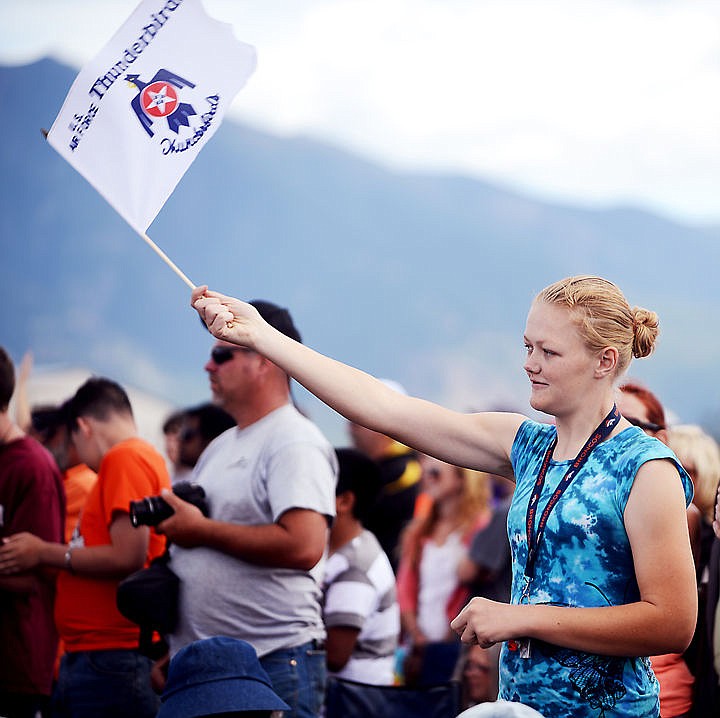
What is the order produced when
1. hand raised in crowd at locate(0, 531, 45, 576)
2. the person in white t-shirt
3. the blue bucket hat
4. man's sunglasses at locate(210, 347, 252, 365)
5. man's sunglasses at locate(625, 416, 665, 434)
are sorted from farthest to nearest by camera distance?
the person in white t-shirt, hand raised in crowd at locate(0, 531, 45, 576), man's sunglasses at locate(210, 347, 252, 365), man's sunglasses at locate(625, 416, 665, 434), the blue bucket hat

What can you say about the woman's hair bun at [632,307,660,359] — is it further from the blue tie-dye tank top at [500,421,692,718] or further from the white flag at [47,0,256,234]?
the white flag at [47,0,256,234]

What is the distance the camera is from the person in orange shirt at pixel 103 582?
135 inches

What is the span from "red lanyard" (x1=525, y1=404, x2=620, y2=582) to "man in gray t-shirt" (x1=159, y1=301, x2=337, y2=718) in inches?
48.9

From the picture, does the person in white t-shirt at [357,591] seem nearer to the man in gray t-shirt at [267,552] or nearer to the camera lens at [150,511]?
the man in gray t-shirt at [267,552]

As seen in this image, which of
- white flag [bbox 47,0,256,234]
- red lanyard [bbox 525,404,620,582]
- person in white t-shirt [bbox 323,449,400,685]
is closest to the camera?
red lanyard [bbox 525,404,620,582]

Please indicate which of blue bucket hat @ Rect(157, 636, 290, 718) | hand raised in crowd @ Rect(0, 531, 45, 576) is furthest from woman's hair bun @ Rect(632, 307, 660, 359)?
hand raised in crowd @ Rect(0, 531, 45, 576)

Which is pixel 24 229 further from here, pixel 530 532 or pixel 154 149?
pixel 530 532

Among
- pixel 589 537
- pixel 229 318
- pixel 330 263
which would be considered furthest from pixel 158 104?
pixel 330 263

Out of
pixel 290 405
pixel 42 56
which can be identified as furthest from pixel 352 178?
pixel 290 405

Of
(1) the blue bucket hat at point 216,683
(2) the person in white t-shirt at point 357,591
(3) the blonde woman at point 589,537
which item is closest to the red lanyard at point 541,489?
(3) the blonde woman at point 589,537

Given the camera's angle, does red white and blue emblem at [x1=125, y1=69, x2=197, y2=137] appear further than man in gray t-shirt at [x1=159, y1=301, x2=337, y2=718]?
No

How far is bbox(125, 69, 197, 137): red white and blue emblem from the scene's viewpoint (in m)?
2.53

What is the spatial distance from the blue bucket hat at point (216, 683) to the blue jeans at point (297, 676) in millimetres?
686

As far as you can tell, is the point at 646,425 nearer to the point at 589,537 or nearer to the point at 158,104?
the point at 589,537
